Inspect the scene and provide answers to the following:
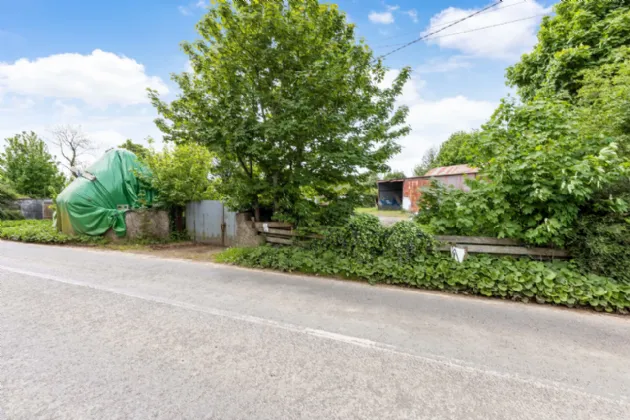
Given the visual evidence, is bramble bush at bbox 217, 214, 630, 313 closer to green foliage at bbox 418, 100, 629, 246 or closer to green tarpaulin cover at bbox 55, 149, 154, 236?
green foliage at bbox 418, 100, 629, 246

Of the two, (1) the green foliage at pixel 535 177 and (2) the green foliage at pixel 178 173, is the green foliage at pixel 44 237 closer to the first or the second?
(2) the green foliage at pixel 178 173

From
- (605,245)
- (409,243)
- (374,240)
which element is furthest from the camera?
(374,240)

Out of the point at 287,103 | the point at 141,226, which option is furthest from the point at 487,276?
the point at 141,226

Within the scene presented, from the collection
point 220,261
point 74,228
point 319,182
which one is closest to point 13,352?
point 220,261

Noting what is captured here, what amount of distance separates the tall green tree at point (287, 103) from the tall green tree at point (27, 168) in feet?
71.3

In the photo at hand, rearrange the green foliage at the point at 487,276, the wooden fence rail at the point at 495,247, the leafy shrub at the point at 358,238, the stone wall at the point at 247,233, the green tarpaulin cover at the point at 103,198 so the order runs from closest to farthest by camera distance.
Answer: the green foliage at the point at 487,276 → the wooden fence rail at the point at 495,247 → the leafy shrub at the point at 358,238 → the stone wall at the point at 247,233 → the green tarpaulin cover at the point at 103,198

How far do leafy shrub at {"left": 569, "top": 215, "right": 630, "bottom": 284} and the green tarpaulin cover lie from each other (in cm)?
1139

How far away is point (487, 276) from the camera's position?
4.24 meters

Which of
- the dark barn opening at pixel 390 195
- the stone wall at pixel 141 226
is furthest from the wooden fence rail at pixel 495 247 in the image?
the dark barn opening at pixel 390 195

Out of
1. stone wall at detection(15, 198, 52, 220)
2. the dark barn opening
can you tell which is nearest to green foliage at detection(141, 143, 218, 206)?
stone wall at detection(15, 198, 52, 220)

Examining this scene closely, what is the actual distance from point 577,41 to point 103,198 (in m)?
16.5

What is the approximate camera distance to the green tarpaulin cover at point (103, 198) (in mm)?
8852

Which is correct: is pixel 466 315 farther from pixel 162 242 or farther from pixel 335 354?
pixel 162 242

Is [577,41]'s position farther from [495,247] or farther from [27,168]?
[27,168]
